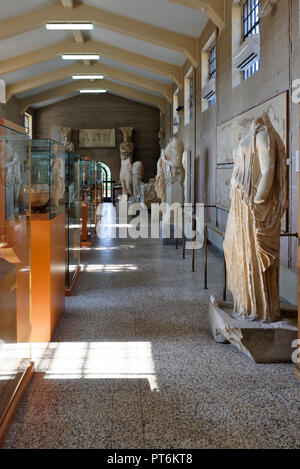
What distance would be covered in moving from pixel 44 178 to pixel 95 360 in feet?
5.60

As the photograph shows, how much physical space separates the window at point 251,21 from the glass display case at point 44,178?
4596 mm

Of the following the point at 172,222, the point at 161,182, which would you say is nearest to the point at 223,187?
the point at 172,222

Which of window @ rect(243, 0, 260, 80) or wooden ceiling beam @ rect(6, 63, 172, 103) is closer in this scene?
window @ rect(243, 0, 260, 80)

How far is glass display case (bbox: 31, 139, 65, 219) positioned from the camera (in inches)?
157

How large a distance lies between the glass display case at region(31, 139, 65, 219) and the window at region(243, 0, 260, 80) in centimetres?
460

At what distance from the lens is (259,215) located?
373 centimetres

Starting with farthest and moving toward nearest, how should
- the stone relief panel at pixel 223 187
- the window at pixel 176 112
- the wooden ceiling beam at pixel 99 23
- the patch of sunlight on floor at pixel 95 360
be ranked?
the window at pixel 176 112
the wooden ceiling beam at pixel 99 23
the stone relief panel at pixel 223 187
the patch of sunlight on floor at pixel 95 360

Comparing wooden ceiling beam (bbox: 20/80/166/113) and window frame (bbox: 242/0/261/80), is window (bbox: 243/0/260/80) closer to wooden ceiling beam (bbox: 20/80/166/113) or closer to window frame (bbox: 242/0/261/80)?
window frame (bbox: 242/0/261/80)

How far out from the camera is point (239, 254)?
3.89 meters

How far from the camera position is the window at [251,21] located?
25.6 ft

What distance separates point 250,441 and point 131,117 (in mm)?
24315

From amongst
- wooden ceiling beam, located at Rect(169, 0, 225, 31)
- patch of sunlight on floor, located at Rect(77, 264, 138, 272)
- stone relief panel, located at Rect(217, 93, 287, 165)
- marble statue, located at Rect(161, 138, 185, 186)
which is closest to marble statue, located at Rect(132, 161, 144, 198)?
marble statue, located at Rect(161, 138, 185, 186)

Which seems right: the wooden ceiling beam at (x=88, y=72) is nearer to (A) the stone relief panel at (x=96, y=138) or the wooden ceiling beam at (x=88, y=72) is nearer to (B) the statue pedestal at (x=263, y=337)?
(A) the stone relief panel at (x=96, y=138)

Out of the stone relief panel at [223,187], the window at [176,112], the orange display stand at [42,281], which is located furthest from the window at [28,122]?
the orange display stand at [42,281]
